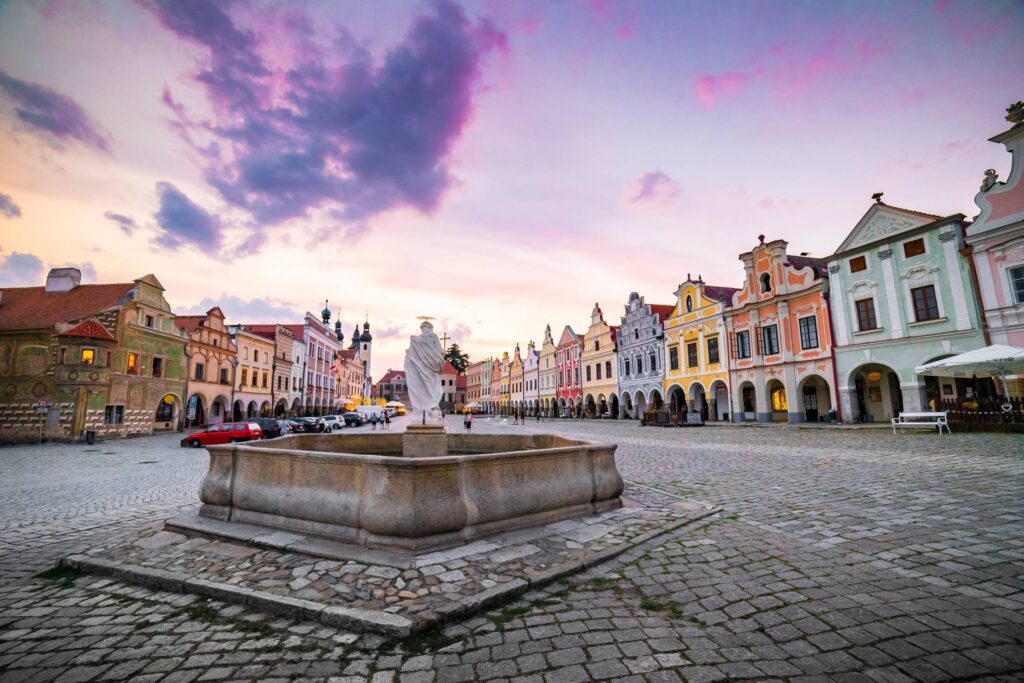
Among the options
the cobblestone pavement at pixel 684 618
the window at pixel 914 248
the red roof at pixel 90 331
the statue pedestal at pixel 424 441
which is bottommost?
the cobblestone pavement at pixel 684 618

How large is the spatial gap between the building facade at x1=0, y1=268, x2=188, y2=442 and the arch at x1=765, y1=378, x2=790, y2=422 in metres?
40.0

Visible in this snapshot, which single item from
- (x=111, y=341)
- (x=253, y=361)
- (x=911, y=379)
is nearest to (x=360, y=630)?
(x=911, y=379)

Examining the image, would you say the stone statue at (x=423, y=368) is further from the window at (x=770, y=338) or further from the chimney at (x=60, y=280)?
the chimney at (x=60, y=280)

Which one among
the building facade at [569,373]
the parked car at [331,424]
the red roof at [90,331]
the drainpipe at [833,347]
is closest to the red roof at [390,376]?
the building facade at [569,373]

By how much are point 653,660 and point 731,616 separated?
96 centimetres

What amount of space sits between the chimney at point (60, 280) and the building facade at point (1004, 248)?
1975 inches

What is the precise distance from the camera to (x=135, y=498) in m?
8.84

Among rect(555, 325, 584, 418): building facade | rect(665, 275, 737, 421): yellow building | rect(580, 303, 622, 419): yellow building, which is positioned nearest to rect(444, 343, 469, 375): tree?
rect(555, 325, 584, 418): building facade

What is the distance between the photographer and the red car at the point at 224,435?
22.0 metres

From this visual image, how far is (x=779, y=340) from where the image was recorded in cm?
2794

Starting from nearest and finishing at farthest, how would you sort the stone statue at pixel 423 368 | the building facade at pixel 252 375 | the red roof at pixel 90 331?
the stone statue at pixel 423 368 < the red roof at pixel 90 331 < the building facade at pixel 252 375

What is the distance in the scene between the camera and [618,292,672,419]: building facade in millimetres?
39719

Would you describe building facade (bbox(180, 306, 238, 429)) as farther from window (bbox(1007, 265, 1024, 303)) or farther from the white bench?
window (bbox(1007, 265, 1024, 303))

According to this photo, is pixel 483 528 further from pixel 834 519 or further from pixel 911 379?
pixel 911 379
